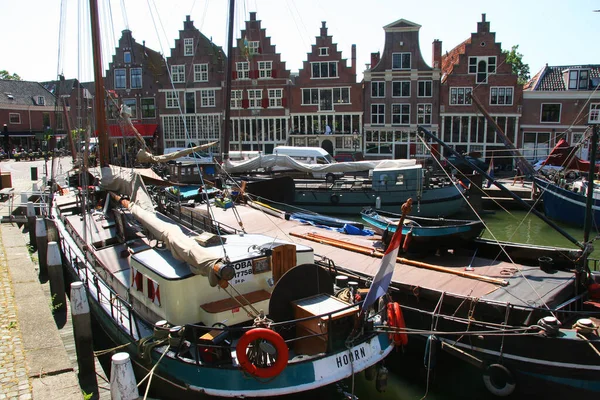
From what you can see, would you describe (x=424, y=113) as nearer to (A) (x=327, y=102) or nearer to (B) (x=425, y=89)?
(B) (x=425, y=89)

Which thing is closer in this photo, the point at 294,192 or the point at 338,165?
the point at 294,192

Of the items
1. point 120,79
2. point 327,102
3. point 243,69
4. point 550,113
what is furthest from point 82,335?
point 120,79

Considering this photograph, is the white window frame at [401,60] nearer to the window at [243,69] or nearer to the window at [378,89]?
the window at [378,89]

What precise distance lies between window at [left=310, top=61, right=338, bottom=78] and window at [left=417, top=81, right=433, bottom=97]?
7.54 metres

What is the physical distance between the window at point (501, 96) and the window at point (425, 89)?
526cm

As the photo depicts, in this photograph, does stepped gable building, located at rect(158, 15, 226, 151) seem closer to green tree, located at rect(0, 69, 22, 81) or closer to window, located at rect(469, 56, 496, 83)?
window, located at rect(469, 56, 496, 83)

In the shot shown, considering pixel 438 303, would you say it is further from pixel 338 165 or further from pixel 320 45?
pixel 320 45

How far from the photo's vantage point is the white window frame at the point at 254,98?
44344 millimetres

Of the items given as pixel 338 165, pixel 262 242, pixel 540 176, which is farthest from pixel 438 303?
pixel 540 176

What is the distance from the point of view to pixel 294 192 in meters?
26.0

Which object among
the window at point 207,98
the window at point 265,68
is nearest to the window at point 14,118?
the window at point 207,98

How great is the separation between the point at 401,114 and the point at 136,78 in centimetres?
2790

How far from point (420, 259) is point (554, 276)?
3184 mm

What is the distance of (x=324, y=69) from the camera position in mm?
41906
